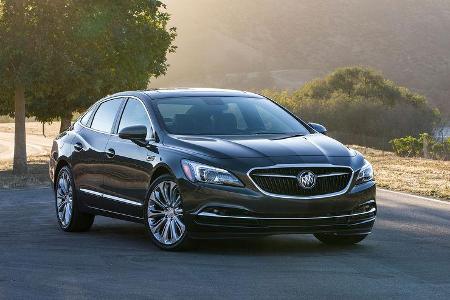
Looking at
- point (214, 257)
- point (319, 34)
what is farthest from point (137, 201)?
point (319, 34)

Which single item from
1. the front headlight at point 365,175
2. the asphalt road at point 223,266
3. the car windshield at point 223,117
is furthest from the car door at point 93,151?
the front headlight at point 365,175

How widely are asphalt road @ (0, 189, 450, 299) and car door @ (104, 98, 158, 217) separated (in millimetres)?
449

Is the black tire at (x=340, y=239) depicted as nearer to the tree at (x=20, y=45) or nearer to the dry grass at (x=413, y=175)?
the dry grass at (x=413, y=175)

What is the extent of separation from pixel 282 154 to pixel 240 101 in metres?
1.86

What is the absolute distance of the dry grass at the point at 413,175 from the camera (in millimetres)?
19500

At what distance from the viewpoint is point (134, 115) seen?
38.7 ft

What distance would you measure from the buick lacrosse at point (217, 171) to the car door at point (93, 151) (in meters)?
0.01

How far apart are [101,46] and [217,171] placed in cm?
2146

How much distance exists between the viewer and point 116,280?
28.7 feet

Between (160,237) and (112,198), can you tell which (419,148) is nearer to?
(112,198)

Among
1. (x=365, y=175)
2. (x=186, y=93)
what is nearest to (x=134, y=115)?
(x=186, y=93)

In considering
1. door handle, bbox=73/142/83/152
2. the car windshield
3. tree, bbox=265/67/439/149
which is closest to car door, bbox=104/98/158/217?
the car windshield

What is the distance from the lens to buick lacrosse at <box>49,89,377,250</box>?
995 cm

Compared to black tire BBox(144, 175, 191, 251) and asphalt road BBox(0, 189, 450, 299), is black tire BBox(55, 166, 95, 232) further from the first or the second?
black tire BBox(144, 175, 191, 251)
